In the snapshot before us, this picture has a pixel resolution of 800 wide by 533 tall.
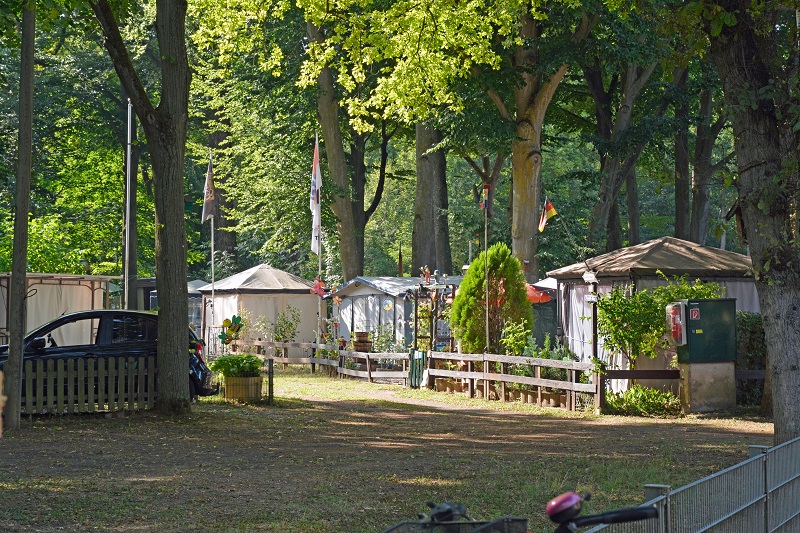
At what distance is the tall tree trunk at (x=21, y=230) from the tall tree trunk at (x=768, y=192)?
9.82 meters

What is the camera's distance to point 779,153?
391 inches

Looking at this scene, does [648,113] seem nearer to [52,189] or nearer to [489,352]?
[489,352]

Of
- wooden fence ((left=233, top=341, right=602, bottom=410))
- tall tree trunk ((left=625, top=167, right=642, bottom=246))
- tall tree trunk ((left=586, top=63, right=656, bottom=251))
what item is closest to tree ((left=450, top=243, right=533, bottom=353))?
wooden fence ((left=233, top=341, right=602, bottom=410))

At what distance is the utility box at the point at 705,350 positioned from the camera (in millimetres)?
19125

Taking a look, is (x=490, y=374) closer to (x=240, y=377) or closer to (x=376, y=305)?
(x=240, y=377)

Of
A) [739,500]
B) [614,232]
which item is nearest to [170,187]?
[739,500]

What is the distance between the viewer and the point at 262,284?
4094cm

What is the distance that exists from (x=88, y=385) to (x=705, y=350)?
35.5 feet

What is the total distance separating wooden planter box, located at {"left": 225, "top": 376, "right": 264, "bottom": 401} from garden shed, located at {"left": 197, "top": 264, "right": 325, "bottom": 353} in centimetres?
1912

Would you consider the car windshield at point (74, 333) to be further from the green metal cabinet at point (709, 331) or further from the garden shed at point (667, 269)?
the green metal cabinet at point (709, 331)

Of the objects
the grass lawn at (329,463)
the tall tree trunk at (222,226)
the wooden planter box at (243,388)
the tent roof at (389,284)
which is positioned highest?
the tall tree trunk at (222,226)

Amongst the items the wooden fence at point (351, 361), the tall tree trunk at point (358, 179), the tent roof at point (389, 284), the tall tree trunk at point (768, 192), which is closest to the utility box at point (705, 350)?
the tall tree trunk at point (768, 192)

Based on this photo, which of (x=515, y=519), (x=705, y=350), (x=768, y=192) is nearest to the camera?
(x=515, y=519)

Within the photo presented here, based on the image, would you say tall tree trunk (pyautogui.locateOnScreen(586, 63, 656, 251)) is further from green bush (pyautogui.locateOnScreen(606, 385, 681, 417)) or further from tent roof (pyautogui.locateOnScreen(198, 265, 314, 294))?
green bush (pyautogui.locateOnScreen(606, 385, 681, 417))
